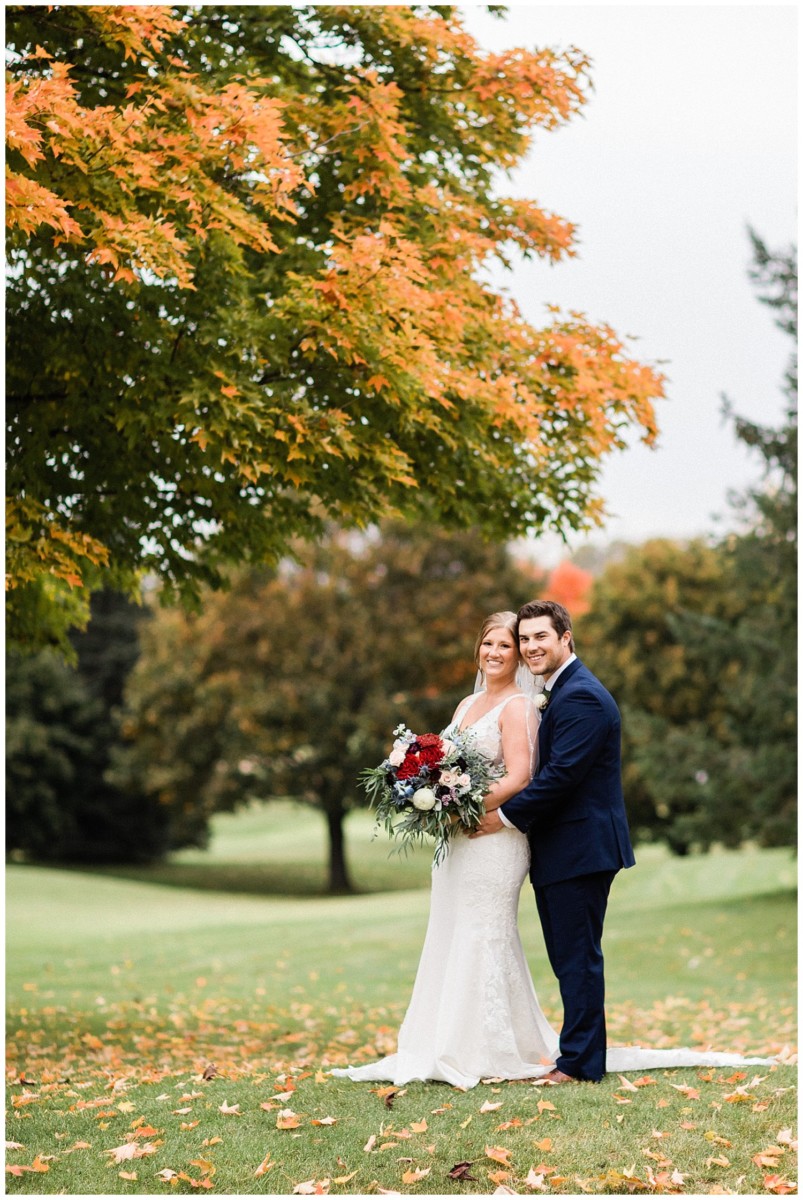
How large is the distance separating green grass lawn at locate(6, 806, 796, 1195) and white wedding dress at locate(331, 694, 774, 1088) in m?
0.20

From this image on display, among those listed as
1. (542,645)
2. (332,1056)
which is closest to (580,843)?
(542,645)

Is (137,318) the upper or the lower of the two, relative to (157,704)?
upper

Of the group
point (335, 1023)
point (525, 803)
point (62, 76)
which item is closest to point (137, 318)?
point (62, 76)

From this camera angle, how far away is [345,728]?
30.0 m

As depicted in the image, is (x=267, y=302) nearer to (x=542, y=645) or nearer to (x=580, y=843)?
(x=542, y=645)

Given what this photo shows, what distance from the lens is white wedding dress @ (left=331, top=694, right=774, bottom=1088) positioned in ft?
20.1

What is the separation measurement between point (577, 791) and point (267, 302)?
177 inches

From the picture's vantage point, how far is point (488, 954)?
6164mm

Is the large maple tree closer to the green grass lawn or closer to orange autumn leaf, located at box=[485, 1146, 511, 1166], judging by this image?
the green grass lawn

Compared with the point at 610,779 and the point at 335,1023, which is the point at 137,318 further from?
the point at 335,1023

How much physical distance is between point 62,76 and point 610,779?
5198mm

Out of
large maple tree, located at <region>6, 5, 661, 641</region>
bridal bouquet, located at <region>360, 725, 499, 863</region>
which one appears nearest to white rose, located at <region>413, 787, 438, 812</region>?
bridal bouquet, located at <region>360, 725, 499, 863</region>

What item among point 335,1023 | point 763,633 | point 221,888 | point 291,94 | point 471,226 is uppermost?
point 291,94

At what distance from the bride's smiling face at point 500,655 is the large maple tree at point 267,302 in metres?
1.85
